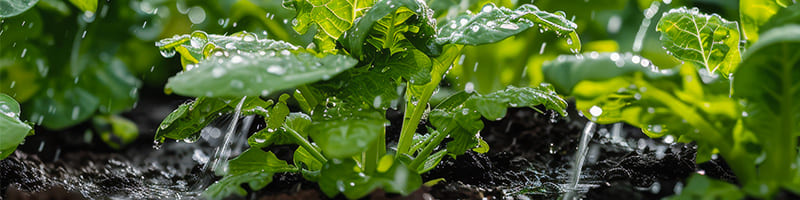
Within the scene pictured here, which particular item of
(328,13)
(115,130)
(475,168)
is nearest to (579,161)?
(475,168)

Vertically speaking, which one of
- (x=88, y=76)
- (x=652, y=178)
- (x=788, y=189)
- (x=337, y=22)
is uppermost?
(x=337, y=22)

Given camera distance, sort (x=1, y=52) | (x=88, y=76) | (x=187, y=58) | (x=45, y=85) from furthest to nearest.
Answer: (x=88, y=76) < (x=45, y=85) < (x=1, y=52) < (x=187, y=58)

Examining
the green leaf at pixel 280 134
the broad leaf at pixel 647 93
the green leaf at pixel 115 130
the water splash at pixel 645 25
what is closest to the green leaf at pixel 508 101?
the broad leaf at pixel 647 93

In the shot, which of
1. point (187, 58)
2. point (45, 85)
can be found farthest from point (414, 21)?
point (45, 85)

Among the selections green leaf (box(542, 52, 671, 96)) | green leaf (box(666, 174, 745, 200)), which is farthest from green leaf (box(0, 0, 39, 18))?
green leaf (box(666, 174, 745, 200))

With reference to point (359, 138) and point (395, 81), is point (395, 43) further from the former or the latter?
point (359, 138)

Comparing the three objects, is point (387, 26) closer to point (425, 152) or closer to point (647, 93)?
point (425, 152)
